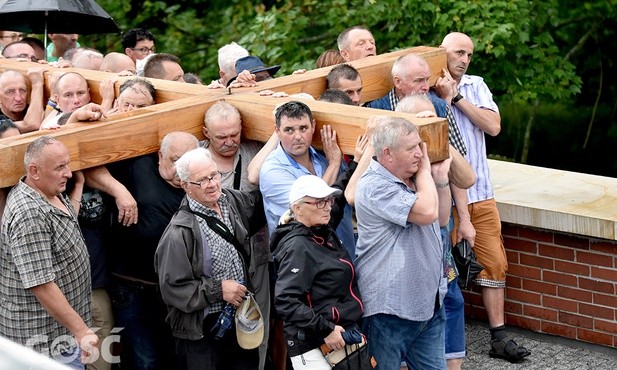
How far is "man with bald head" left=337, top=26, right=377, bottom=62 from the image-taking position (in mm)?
7836

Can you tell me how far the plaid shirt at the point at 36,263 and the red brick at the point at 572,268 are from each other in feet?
10.1

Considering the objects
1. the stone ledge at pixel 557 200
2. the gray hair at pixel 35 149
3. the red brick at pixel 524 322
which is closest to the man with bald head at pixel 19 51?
the gray hair at pixel 35 149

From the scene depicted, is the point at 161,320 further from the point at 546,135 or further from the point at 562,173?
the point at 546,135

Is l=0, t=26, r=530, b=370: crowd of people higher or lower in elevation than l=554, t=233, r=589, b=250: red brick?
higher

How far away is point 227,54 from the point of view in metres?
8.01

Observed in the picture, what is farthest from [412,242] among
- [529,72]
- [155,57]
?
[529,72]

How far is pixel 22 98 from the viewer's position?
7.16 meters

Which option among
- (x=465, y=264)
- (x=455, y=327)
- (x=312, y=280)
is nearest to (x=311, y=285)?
(x=312, y=280)

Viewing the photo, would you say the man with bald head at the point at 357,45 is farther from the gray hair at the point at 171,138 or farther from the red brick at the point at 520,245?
the gray hair at the point at 171,138

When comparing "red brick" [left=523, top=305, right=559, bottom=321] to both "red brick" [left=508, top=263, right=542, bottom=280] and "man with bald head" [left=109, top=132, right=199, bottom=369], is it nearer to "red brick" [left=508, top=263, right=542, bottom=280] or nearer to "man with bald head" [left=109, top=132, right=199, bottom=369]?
"red brick" [left=508, top=263, right=542, bottom=280]

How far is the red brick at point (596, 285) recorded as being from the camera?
708 centimetres

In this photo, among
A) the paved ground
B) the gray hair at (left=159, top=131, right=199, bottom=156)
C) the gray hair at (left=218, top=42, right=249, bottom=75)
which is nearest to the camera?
the gray hair at (left=159, top=131, right=199, bottom=156)

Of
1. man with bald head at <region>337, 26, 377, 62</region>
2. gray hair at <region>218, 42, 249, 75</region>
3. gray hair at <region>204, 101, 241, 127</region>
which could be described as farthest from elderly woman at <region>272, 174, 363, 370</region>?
gray hair at <region>218, 42, 249, 75</region>

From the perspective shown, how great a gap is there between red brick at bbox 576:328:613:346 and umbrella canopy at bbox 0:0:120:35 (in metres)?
4.04
